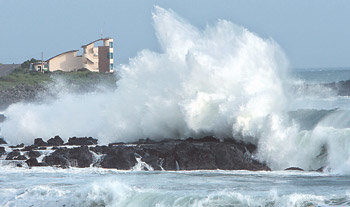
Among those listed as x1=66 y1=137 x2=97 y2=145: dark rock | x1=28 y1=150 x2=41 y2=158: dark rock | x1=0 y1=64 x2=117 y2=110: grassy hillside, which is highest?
x1=0 y1=64 x2=117 y2=110: grassy hillside

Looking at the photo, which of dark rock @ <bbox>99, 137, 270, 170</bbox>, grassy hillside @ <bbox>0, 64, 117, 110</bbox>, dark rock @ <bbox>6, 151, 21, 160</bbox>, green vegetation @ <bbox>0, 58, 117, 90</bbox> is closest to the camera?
dark rock @ <bbox>99, 137, 270, 170</bbox>

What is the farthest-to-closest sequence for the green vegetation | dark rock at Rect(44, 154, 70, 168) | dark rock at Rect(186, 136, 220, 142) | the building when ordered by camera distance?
the building < the green vegetation < dark rock at Rect(186, 136, 220, 142) < dark rock at Rect(44, 154, 70, 168)

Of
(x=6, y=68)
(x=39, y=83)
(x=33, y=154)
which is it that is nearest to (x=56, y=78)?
(x=39, y=83)

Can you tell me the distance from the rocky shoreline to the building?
5919cm

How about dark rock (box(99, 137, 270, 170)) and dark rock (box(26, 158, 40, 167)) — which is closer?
dark rock (box(99, 137, 270, 170))

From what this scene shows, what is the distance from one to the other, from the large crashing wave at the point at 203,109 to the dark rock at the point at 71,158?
4.56 meters

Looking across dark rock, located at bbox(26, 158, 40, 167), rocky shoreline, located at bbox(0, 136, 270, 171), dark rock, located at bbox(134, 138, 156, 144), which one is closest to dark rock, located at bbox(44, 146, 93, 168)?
rocky shoreline, located at bbox(0, 136, 270, 171)

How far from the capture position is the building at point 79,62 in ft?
271

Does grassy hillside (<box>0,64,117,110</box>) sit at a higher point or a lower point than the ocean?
higher

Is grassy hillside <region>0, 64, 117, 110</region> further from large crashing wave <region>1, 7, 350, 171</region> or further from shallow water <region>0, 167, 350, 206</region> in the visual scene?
shallow water <region>0, 167, 350, 206</region>

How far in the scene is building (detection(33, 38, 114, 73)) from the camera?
82688 mm

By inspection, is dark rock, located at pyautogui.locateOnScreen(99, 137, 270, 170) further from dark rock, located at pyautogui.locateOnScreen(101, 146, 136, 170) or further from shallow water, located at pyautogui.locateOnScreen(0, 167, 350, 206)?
shallow water, located at pyautogui.locateOnScreen(0, 167, 350, 206)

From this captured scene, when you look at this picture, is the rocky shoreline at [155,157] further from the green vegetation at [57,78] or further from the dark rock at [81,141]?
the green vegetation at [57,78]

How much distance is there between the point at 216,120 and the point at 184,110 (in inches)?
57.6
